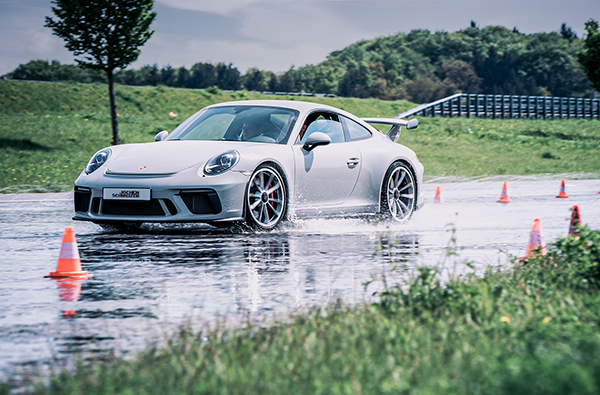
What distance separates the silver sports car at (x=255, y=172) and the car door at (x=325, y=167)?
1 cm

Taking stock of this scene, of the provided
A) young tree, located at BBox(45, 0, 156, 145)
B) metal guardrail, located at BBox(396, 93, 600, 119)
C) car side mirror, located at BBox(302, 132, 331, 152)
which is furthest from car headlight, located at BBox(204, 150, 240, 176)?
metal guardrail, located at BBox(396, 93, 600, 119)

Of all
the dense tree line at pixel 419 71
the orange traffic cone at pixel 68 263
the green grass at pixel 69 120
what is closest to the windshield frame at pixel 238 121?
the orange traffic cone at pixel 68 263

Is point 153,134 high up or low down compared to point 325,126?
up

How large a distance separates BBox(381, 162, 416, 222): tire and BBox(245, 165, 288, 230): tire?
179 cm

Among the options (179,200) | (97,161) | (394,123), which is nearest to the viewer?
(179,200)

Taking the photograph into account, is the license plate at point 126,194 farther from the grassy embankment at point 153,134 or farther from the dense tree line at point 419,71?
the dense tree line at point 419,71

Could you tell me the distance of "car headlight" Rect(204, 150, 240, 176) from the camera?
8.78m

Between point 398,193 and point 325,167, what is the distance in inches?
61.1

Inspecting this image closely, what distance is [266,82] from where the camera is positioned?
377 ft

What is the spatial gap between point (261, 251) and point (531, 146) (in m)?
29.1

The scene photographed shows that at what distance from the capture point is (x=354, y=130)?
10.6 metres

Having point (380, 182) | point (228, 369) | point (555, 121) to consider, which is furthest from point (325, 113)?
point (555, 121)

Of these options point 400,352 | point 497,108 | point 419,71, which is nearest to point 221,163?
point 400,352

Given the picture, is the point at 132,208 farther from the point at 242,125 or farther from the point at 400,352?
the point at 400,352
